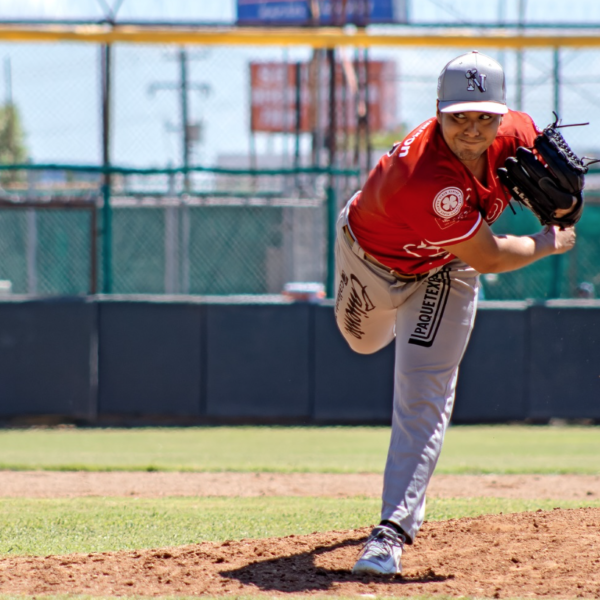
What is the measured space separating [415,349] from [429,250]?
1.35 feet

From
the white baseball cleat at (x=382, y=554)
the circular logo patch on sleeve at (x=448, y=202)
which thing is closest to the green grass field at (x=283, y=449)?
the white baseball cleat at (x=382, y=554)

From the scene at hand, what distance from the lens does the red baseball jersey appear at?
3240 mm

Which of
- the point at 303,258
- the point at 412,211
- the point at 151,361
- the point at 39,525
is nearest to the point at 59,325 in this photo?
the point at 151,361

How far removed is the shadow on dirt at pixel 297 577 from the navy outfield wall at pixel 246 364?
4979 mm

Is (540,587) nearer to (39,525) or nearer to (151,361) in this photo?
(39,525)

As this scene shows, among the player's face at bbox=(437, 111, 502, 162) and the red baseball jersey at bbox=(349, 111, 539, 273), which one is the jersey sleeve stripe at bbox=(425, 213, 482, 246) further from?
the player's face at bbox=(437, 111, 502, 162)

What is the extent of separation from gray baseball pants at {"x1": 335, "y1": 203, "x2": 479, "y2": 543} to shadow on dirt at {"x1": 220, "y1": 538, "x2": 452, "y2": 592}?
224 millimetres

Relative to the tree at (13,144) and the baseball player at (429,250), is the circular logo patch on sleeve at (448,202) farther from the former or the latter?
the tree at (13,144)

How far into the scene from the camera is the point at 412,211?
3.30m

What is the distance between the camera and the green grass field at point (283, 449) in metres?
6.52

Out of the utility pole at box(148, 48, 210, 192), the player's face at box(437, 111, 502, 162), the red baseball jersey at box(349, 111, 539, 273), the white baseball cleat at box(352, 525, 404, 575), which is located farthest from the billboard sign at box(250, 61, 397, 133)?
the white baseball cleat at box(352, 525, 404, 575)

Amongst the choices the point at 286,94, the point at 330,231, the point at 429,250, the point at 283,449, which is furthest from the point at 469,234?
the point at 286,94

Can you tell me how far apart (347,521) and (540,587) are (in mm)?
1486

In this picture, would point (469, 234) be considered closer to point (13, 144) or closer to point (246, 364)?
point (246, 364)
